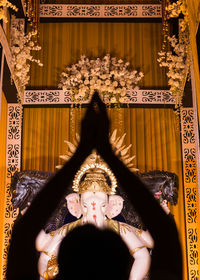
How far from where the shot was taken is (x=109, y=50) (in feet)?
23.9

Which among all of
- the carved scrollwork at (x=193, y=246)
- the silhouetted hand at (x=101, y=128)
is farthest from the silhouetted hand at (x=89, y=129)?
the carved scrollwork at (x=193, y=246)

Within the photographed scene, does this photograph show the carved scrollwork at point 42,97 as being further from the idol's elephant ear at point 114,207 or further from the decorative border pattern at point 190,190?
the idol's elephant ear at point 114,207

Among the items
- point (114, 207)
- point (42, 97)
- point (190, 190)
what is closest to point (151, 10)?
point (42, 97)

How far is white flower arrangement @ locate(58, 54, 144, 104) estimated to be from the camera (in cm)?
696

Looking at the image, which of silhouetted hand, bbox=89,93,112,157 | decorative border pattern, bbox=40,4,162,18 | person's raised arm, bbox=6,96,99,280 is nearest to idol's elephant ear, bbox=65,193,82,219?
person's raised arm, bbox=6,96,99,280

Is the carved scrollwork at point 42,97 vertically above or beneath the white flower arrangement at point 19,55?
beneath

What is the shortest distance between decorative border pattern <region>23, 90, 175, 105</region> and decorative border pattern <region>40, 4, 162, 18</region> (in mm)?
1223

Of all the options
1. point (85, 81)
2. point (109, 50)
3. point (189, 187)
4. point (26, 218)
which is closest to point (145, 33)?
point (109, 50)

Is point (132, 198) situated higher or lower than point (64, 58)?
lower

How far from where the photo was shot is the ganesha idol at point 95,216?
5219mm

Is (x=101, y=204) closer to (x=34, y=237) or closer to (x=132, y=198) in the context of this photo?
(x=132, y=198)

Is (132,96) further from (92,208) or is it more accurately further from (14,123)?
(92,208)

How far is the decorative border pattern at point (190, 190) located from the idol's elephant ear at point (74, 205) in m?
1.84

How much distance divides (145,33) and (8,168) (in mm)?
2994
